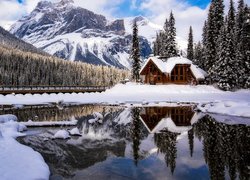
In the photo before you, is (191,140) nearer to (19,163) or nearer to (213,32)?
(19,163)

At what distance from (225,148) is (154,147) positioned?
11.3 ft

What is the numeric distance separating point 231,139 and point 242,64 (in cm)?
4518

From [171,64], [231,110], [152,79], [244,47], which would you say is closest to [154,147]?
[231,110]

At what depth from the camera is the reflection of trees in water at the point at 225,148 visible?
1247cm

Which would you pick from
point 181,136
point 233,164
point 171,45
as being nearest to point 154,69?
point 171,45

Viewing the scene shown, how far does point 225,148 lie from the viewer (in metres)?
16.2

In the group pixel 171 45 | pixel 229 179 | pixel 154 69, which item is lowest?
pixel 229 179

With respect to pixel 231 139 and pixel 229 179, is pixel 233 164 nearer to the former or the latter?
pixel 229 179

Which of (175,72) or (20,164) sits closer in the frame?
(20,164)

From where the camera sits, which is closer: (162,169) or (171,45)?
(162,169)

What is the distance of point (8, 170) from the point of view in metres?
10.6

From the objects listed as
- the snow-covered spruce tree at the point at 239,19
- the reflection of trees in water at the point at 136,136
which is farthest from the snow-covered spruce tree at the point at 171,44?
the reflection of trees in water at the point at 136,136

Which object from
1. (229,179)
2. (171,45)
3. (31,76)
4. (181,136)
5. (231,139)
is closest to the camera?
(229,179)

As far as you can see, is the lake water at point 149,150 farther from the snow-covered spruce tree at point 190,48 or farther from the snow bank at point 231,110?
the snow-covered spruce tree at point 190,48
